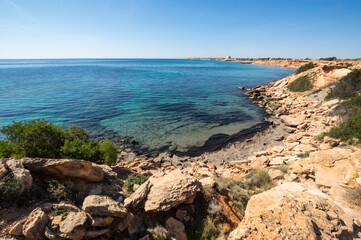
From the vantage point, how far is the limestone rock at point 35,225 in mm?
4383

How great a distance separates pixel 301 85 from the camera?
3578 centimetres

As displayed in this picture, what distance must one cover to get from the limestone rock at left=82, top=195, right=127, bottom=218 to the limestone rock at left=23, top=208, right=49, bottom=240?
3.33 ft

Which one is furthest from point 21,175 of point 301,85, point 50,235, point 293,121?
point 301,85

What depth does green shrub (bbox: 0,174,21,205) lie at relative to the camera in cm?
502

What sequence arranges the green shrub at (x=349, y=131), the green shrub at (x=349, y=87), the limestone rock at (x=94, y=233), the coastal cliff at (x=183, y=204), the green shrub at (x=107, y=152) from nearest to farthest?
1. the coastal cliff at (x=183, y=204)
2. the limestone rock at (x=94, y=233)
3. the green shrub at (x=107, y=152)
4. the green shrub at (x=349, y=131)
5. the green shrub at (x=349, y=87)

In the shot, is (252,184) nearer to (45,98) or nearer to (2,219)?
(2,219)

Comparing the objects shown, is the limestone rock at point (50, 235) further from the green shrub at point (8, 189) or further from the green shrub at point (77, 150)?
the green shrub at point (77, 150)

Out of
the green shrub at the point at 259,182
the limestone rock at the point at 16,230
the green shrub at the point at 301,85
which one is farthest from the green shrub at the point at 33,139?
the green shrub at the point at 301,85

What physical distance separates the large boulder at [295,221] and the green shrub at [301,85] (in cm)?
3743

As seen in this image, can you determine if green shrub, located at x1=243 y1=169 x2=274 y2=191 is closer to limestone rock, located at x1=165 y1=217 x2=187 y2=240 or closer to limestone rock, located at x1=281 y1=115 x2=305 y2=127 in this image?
limestone rock, located at x1=165 y1=217 x2=187 y2=240

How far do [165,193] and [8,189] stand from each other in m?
4.87

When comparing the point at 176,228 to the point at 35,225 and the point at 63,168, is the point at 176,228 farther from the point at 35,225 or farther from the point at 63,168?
the point at 63,168

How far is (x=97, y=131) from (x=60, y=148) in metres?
11.1

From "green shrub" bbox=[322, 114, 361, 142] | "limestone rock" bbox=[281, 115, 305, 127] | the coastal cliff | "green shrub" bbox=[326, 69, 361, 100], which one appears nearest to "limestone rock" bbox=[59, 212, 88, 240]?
the coastal cliff
